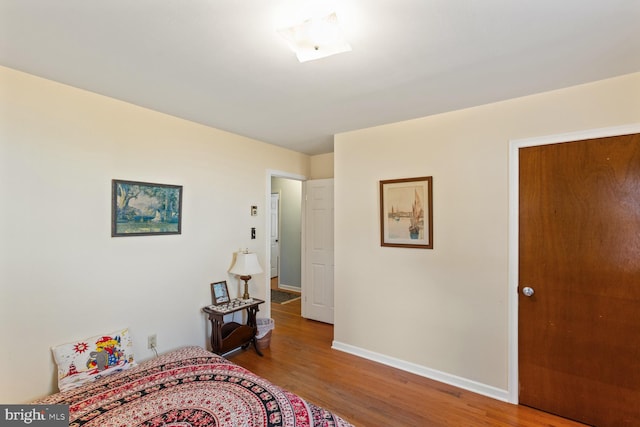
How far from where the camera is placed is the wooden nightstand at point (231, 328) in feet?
9.23

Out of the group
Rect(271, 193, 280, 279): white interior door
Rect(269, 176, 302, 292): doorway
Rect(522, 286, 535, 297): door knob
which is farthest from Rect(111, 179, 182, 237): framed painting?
Rect(271, 193, 280, 279): white interior door

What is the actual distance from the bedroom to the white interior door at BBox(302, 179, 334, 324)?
0.74 meters

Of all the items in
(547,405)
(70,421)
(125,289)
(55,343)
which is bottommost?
(547,405)

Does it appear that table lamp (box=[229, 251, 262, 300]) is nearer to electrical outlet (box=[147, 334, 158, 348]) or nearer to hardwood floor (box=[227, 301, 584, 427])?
hardwood floor (box=[227, 301, 584, 427])

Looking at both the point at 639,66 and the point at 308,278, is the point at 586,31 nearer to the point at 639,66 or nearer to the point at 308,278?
the point at 639,66

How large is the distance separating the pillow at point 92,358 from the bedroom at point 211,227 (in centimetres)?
9

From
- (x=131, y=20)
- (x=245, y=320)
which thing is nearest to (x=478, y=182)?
(x=131, y=20)

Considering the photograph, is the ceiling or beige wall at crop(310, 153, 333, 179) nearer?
the ceiling

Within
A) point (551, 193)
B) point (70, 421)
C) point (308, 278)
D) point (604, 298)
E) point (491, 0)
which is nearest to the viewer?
point (491, 0)

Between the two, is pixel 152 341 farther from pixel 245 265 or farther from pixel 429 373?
pixel 429 373

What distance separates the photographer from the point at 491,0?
4.17 ft

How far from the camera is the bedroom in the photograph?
6.37 feet

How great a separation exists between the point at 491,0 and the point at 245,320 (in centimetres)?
343

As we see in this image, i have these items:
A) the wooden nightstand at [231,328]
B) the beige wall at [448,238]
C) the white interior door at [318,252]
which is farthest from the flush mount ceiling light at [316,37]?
the white interior door at [318,252]
